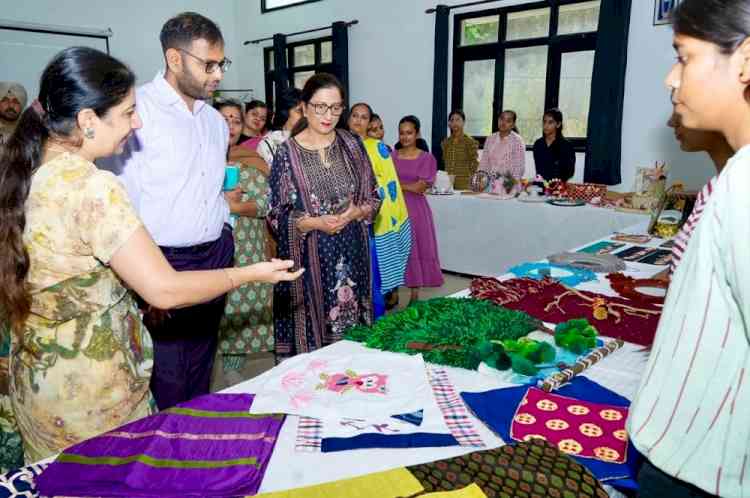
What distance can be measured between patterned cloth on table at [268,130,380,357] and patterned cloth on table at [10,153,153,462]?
1.09 m

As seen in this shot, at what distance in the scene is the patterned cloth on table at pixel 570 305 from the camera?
5.45 ft

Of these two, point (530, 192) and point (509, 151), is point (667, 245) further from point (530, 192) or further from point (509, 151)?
point (509, 151)

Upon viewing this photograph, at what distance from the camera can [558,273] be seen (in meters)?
2.27

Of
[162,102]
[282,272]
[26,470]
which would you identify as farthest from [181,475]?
[162,102]

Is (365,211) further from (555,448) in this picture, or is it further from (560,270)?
(555,448)

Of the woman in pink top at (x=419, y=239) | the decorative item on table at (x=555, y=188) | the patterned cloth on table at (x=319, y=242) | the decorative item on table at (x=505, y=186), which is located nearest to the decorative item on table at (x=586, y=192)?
the decorative item on table at (x=555, y=188)

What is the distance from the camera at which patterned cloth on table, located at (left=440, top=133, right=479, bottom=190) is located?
216 inches

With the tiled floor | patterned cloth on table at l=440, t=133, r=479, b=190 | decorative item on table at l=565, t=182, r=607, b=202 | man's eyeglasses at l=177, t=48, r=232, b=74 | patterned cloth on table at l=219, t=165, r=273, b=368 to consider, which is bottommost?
the tiled floor

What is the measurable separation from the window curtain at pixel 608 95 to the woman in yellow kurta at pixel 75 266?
493 cm

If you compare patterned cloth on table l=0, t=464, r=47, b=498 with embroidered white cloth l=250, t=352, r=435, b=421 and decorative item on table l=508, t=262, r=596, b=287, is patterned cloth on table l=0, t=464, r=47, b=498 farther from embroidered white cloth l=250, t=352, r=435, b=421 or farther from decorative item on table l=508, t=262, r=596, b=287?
decorative item on table l=508, t=262, r=596, b=287

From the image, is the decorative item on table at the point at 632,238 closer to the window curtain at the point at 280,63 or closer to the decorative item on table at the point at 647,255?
the decorative item on table at the point at 647,255

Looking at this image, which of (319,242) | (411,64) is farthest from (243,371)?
(411,64)

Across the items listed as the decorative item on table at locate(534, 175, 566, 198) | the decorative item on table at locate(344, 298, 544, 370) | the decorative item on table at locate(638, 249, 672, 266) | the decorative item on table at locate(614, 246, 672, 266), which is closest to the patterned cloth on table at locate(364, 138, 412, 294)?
the decorative item on table at locate(614, 246, 672, 266)

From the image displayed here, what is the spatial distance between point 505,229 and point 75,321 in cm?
365
